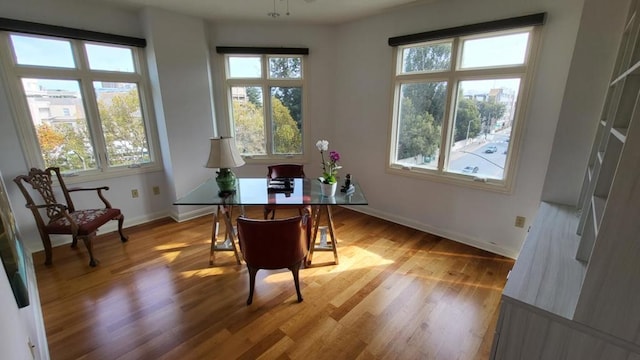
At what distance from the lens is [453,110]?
301 cm

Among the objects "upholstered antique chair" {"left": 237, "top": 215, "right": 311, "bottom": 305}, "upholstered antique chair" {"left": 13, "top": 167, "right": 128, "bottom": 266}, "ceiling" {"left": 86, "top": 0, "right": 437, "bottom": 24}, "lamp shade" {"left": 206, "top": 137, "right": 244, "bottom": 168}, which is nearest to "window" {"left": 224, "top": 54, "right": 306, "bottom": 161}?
"ceiling" {"left": 86, "top": 0, "right": 437, "bottom": 24}

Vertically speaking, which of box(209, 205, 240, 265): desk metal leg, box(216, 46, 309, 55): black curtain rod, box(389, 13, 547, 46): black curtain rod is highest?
box(216, 46, 309, 55): black curtain rod

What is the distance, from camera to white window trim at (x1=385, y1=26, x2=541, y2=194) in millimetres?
2480

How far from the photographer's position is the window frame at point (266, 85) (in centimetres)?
379

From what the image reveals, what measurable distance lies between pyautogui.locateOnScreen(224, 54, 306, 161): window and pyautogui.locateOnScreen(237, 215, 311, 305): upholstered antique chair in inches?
88.4

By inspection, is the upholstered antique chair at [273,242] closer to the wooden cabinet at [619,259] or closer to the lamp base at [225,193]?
the lamp base at [225,193]

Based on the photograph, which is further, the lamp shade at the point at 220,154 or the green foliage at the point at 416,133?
the green foliage at the point at 416,133

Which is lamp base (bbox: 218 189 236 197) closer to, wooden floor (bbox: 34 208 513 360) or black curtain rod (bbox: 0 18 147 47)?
wooden floor (bbox: 34 208 513 360)

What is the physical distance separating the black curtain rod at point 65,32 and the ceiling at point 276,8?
364 millimetres

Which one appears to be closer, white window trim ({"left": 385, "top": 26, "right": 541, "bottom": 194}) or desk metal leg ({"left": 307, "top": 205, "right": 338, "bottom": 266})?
white window trim ({"left": 385, "top": 26, "right": 541, "bottom": 194})

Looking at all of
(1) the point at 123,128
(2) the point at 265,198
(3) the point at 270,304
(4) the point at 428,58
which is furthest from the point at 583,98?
(1) the point at 123,128

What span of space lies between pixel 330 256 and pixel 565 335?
1991 mm

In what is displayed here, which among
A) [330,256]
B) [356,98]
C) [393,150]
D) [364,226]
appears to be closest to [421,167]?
[393,150]

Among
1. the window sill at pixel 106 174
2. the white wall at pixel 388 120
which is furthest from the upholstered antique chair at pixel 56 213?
the white wall at pixel 388 120
